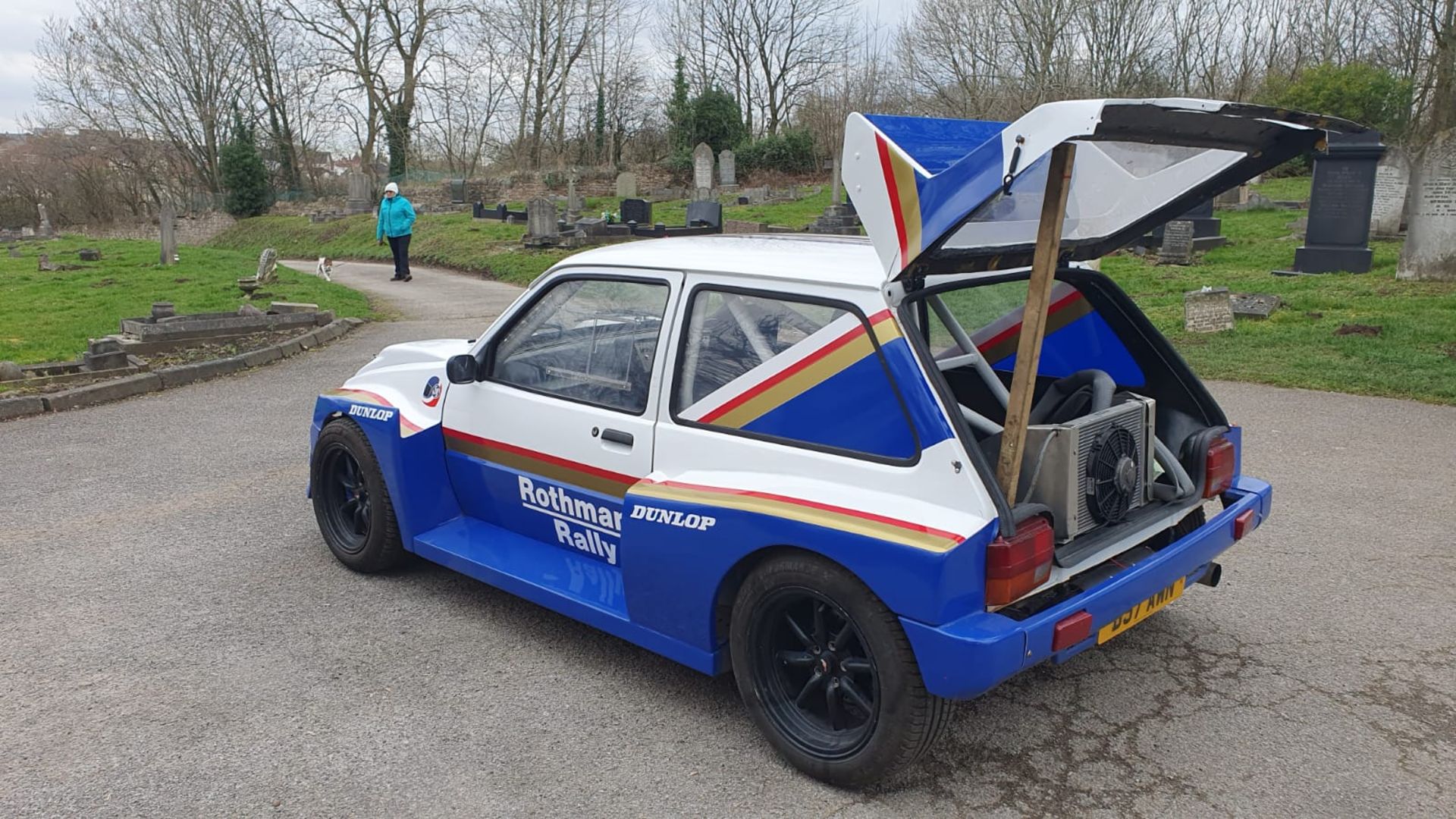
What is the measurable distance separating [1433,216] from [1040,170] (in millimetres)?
11864

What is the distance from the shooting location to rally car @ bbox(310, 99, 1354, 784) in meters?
2.77

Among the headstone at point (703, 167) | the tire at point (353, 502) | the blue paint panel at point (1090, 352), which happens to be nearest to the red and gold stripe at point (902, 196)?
the blue paint panel at point (1090, 352)

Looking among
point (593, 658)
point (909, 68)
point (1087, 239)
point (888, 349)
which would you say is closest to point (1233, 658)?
point (1087, 239)

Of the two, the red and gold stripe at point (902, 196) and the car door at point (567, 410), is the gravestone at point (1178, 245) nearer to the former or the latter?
the car door at point (567, 410)

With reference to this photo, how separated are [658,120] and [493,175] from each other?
7983 mm

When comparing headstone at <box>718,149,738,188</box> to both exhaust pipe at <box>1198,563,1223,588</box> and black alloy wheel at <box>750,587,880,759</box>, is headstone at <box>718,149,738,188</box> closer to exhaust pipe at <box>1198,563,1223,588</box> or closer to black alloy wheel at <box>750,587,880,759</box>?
exhaust pipe at <box>1198,563,1223,588</box>

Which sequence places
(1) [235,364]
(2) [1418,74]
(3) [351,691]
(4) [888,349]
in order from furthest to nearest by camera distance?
(2) [1418,74] → (1) [235,364] → (3) [351,691] → (4) [888,349]

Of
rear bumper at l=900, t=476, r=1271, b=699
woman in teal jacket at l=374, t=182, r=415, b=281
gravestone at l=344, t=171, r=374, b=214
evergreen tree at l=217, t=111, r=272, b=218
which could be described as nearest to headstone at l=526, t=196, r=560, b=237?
woman in teal jacket at l=374, t=182, r=415, b=281

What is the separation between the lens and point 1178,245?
52.0 ft

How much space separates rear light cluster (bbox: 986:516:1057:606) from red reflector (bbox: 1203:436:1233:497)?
46.9 inches

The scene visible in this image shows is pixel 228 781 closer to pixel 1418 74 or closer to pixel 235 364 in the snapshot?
pixel 235 364

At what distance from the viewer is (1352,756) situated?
10.3 feet

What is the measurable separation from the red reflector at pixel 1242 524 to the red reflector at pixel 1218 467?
0.13m

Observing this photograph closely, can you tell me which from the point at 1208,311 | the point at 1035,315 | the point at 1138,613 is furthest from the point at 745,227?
the point at 1035,315
